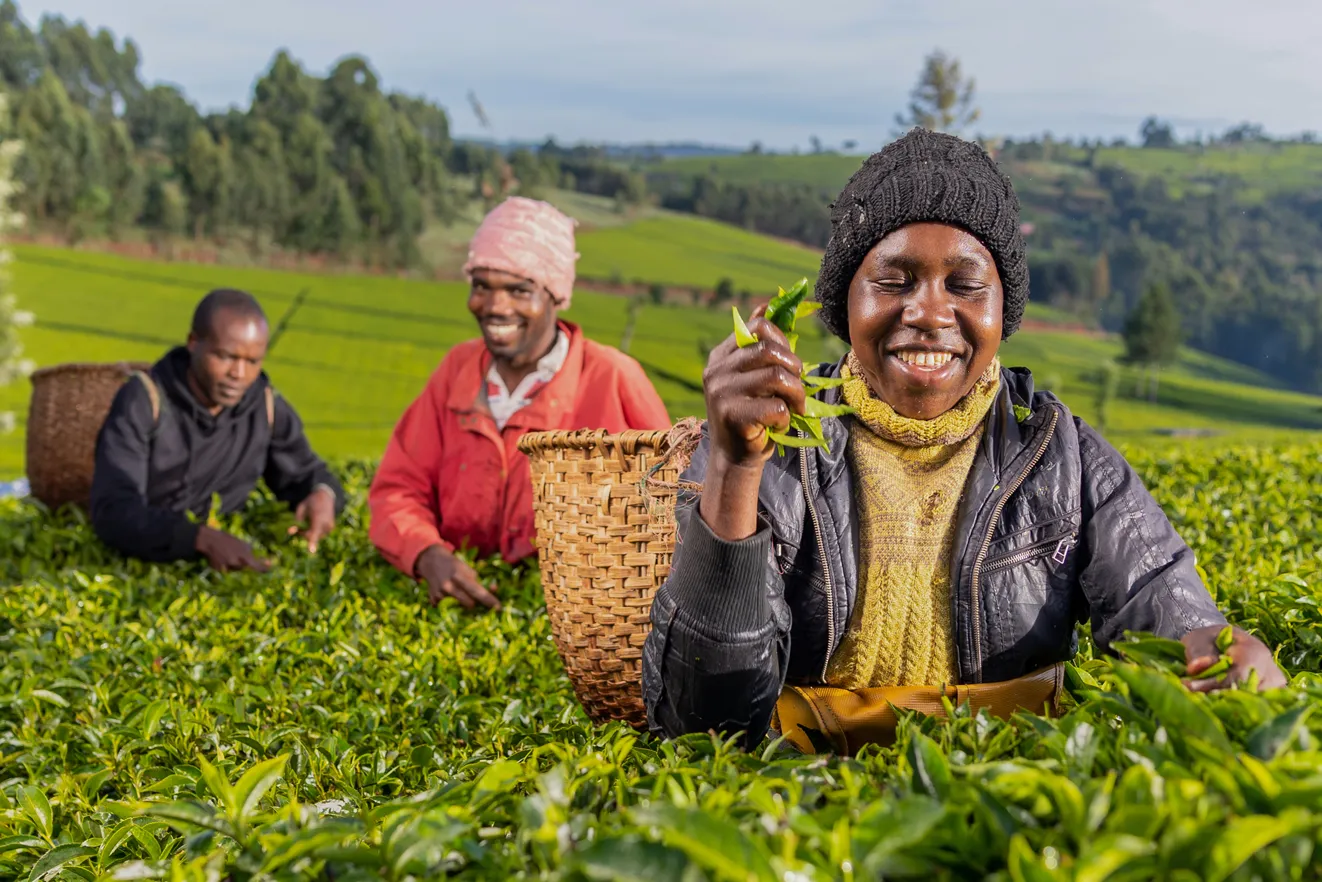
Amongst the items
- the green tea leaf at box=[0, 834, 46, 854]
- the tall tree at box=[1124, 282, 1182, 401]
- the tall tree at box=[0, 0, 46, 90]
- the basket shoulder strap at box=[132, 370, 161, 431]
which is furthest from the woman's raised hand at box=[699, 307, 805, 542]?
the tall tree at box=[0, 0, 46, 90]

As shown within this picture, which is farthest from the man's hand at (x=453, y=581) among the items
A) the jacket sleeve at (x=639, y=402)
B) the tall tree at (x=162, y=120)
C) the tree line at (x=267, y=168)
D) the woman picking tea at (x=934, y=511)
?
the tall tree at (x=162, y=120)

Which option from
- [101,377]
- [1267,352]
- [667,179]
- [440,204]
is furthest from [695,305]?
[101,377]

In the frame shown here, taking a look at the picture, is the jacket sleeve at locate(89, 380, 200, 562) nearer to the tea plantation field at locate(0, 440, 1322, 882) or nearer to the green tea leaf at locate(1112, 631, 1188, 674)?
the tea plantation field at locate(0, 440, 1322, 882)

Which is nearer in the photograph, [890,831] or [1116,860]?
[1116,860]

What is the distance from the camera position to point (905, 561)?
8.20 ft

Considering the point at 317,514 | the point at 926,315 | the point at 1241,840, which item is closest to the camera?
the point at 1241,840

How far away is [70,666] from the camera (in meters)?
4.25

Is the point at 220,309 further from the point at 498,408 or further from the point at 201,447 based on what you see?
the point at 498,408

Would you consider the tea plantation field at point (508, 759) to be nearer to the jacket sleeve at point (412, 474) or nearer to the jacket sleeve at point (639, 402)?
the jacket sleeve at point (412, 474)

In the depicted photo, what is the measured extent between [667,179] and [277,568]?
7938cm

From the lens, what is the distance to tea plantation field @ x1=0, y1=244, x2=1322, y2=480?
44688mm

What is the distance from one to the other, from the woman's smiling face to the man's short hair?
4151 mm

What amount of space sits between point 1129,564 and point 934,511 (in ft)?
1.38

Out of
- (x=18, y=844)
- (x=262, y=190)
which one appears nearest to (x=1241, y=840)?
(x=18, y=844)
